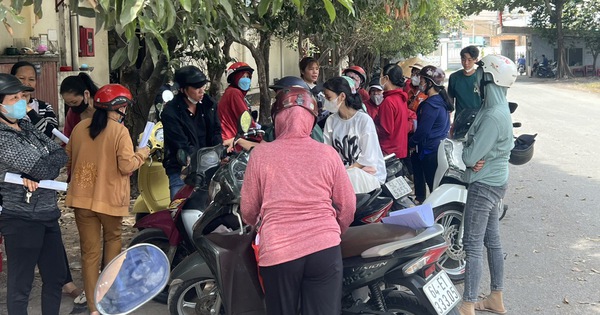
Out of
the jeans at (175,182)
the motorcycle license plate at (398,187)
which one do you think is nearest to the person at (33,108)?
the jeans at (175,182)

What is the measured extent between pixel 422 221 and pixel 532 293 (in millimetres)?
2252

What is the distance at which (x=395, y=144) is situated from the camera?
706 cm

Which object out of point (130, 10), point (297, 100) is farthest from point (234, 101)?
point (130, 10)

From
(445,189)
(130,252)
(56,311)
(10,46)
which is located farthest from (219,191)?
(10,46)

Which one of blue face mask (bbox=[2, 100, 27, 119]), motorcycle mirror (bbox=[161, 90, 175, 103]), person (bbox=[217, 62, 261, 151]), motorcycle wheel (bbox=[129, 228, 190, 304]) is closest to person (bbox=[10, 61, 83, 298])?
motorcycle wheel (bbox=[129, 228, 190, 304])

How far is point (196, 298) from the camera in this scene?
15.5ft

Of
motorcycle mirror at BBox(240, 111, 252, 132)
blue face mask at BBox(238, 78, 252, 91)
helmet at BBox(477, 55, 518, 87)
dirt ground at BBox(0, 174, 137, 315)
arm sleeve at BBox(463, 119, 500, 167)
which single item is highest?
helmet at BBox(477, 55, 518, 87)

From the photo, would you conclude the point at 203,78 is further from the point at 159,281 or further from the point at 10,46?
the point at 10,46

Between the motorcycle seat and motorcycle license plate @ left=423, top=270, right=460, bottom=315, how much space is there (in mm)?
293

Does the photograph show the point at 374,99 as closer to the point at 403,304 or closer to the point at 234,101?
the point at 234,101

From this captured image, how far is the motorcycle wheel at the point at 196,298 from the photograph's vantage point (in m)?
4.54

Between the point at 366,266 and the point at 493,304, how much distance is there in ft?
5.90

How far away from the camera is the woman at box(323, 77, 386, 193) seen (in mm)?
5379

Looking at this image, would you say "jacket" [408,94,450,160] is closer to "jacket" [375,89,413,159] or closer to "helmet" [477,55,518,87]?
"jacket" [375,89,413,159]
